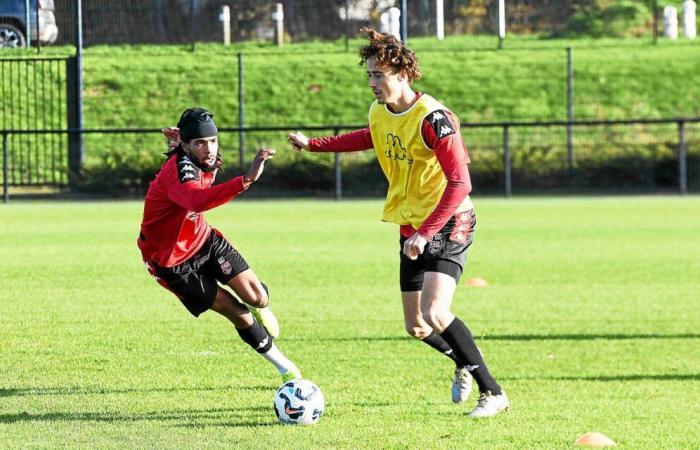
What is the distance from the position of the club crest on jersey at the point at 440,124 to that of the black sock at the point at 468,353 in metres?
1.09

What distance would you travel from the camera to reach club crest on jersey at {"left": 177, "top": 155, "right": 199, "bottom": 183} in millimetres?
7387

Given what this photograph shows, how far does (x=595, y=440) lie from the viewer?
6.69 m

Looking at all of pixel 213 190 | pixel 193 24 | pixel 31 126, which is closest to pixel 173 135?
pixel 213 190

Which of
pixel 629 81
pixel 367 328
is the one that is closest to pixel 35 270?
pixel 367 328

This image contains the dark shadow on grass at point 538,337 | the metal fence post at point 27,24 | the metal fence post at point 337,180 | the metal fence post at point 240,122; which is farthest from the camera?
the metal fence post at point 240,122

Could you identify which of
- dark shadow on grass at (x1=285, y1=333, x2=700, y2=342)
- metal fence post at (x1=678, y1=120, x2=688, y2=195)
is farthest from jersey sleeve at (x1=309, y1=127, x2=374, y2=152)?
metal fence post at (x1=678, y1=120, x2=688, y2=195)

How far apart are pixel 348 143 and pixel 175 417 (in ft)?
6.50

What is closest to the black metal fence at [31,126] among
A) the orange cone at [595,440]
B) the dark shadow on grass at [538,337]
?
the dark shadow on grass at [538,337]

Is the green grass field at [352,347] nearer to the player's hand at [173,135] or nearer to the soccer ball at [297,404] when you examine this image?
the soccer ball at [297,404]

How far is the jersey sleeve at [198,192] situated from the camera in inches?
277

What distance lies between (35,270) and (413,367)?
711cm

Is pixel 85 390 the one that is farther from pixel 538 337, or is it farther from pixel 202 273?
pixel 538 337

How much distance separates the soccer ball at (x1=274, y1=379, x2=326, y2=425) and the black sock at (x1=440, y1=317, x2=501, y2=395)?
2.86 feet

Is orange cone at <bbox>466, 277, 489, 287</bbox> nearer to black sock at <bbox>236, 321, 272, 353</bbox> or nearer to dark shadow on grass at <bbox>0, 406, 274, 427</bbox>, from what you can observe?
black sock at <bbox>236, 321, 272, 353</bbox>
